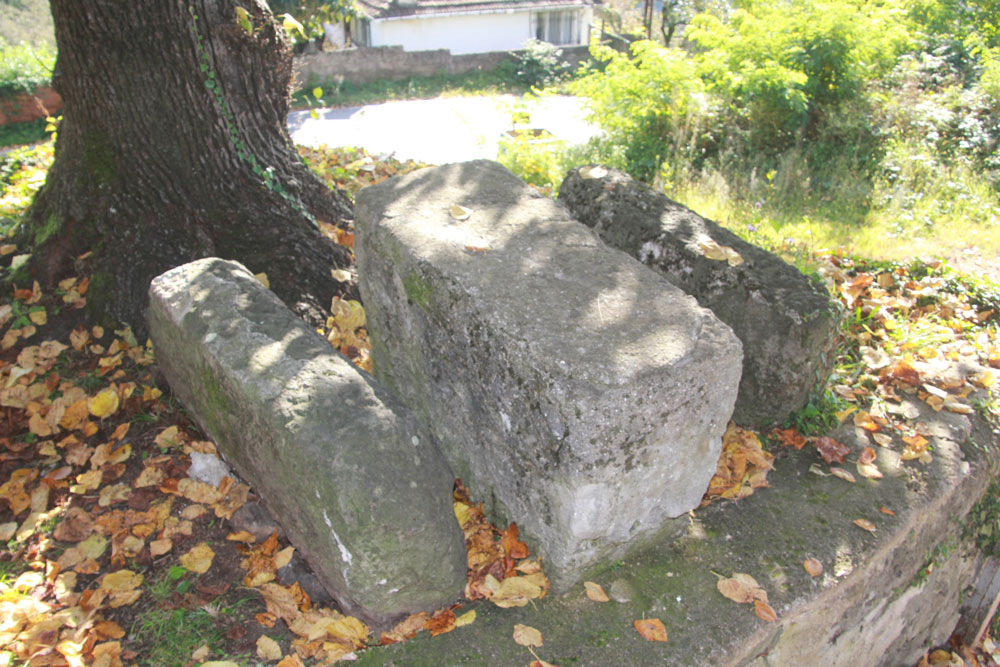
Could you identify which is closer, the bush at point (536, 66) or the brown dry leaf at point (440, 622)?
the brown dry leaf at point (440, 622)

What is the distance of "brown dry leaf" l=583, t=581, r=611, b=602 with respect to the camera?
2.10 meters

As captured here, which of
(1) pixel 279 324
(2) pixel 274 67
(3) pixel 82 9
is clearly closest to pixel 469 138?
(2) pixel 274 67

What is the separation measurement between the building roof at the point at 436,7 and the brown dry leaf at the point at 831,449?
2512 cm

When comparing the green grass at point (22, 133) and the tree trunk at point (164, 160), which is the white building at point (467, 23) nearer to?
the green grass at point (22, 133)

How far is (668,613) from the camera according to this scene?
6.77ft

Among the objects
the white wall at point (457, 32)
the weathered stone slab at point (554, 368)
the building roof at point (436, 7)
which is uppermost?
the building roof at point (436, 7)

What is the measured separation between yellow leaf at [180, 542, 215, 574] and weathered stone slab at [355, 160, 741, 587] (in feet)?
2.98

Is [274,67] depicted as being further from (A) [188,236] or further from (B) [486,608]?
(B) [486,608]

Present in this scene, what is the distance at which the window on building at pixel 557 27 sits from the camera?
27.6 metres

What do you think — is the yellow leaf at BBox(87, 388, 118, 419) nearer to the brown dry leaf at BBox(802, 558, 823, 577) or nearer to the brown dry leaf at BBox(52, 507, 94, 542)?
the brown dry leaf at BBox(52, 507, 94, 542)

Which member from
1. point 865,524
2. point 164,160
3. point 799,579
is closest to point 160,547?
point 164,160

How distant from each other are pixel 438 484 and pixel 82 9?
9.49ft

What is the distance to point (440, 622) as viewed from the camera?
6.73 feet

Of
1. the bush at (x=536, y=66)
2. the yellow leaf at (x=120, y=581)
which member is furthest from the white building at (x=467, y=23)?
the yellow leaf at (x=120, y=581)
